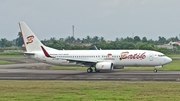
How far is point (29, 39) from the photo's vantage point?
53.8m

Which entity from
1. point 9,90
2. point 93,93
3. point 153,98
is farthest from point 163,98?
point 9,90

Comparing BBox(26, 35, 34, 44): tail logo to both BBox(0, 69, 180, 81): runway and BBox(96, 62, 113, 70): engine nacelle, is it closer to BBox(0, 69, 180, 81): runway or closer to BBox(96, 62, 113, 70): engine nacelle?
BBox(0, 69, 180, 81): runway

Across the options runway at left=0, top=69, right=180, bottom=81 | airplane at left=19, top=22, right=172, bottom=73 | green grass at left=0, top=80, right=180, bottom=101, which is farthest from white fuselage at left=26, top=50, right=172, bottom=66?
green grass at left=0, top=80, right=180, bottom=101

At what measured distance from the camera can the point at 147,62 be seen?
4972 centimetres

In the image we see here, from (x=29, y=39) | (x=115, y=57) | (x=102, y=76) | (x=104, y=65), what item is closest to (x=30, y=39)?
(x=29, y=39)

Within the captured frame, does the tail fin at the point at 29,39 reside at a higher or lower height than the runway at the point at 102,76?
higher

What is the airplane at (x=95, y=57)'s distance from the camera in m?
49.6

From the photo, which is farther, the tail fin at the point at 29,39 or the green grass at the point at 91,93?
the tail fin at the point at 29,39

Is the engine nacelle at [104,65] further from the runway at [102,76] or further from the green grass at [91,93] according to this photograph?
the green grass at [91,93]

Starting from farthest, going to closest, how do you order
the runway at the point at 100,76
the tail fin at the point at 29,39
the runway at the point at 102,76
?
the tail fin at the point at 29,39 < the runway at the point at 100,76 < the runway at the point at 102,76

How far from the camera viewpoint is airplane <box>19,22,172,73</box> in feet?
163

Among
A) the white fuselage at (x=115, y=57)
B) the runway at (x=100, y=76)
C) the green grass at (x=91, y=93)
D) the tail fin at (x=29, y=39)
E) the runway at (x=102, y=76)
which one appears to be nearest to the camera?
the green grass at (x=91, y=93)

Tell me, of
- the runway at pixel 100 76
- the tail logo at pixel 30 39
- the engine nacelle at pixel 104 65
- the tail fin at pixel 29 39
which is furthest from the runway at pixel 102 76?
the tail logo at pixel 30 39

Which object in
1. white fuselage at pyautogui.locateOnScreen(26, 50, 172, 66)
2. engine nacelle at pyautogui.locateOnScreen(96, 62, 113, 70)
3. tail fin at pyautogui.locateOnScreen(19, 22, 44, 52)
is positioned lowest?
engine nacelle at pyautogui.locateOnScreen(96, 62, 113, 70)
